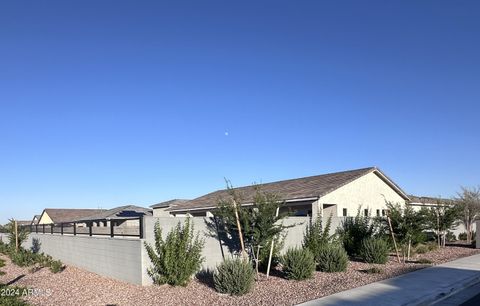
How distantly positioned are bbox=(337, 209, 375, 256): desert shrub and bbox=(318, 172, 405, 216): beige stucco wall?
4805mm

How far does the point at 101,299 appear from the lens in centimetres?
1184

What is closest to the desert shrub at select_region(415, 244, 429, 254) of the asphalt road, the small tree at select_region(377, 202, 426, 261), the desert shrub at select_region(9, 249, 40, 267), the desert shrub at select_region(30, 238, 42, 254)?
the small tree at select_region(377, 202, 426, 261)

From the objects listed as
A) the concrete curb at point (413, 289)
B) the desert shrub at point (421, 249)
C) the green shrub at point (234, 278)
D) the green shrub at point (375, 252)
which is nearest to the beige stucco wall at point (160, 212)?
the desert shrub at point (421, 249)

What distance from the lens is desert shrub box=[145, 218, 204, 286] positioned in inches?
521

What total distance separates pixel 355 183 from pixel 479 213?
38.7ft

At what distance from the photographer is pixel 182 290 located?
12711 mm

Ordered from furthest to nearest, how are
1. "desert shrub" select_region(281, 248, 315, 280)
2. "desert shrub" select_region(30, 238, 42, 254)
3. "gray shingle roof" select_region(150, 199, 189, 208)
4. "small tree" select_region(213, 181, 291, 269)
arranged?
"gray shingle roof" select_region(150, 199, 189, 208) → "desert shrub" select_region(30, 238, 42, 254) → "small tree" select_region(213, 181, 291, 269) → "desert shrub" select_region(281, 248, 315, 280)

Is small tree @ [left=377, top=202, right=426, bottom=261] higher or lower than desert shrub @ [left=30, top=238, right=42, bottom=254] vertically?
higher

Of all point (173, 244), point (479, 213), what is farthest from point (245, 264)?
point (479, 213)

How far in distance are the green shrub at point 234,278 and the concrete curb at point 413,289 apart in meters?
1.95

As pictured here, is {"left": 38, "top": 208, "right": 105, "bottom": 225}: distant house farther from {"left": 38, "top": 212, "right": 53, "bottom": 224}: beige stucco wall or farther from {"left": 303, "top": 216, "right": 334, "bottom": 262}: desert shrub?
{"left": 303, "top": 216, "right": 334, "bottom": 262}: desert shrub

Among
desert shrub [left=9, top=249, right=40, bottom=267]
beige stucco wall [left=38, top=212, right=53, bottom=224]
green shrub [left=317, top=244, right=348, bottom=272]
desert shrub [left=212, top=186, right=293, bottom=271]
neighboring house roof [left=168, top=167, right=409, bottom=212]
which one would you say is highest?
neighboring house roof [left=168, top=167, right=409, bottom=212]

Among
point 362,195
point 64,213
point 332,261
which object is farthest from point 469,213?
point 64,213

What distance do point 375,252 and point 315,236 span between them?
93.2 inches
